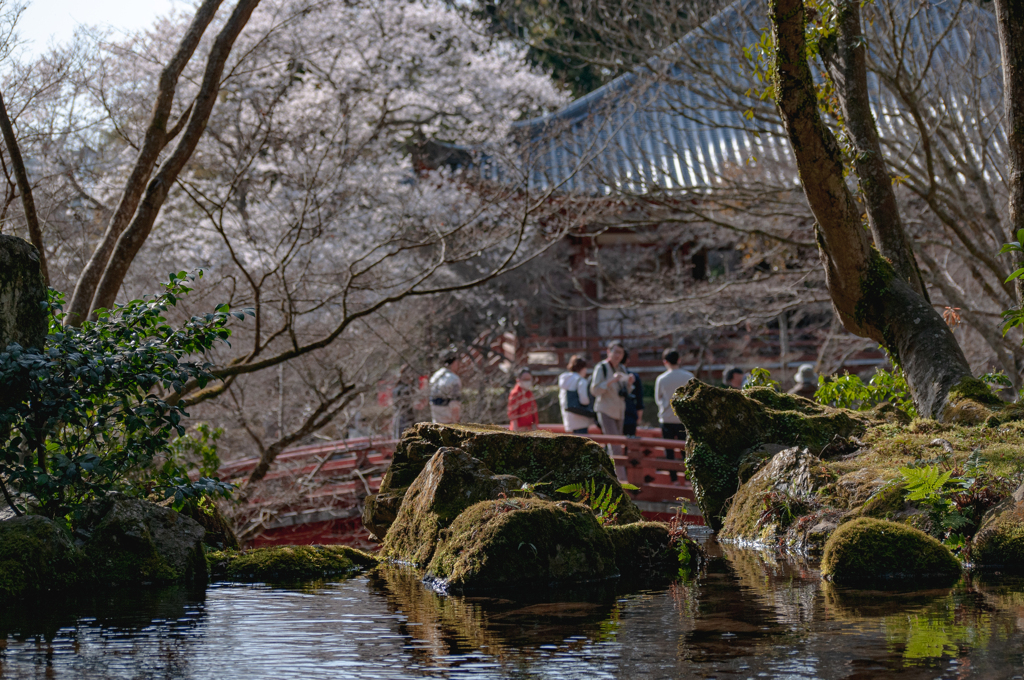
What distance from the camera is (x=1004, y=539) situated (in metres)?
5.97

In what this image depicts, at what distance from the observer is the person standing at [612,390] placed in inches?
464

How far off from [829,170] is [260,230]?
396 inches

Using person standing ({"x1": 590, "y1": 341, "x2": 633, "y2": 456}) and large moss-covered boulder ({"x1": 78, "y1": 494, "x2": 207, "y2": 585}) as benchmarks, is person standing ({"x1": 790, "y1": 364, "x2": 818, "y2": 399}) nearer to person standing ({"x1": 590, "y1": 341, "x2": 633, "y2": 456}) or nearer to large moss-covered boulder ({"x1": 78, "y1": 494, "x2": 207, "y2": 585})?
person standing ({"x1": 590, "y1": 341, "x2": 633, "y2": 456})

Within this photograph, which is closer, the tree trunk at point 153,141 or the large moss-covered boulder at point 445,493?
the large moss-covered boulder at point 445,493

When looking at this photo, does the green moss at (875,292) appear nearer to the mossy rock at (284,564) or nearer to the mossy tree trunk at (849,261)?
the mossy tree trunk at (849,261)

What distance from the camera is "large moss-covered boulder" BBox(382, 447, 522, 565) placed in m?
6.74

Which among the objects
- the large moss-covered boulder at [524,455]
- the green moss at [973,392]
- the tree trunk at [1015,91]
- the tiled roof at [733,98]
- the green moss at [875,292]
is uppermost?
the tiled roof at [733,98]

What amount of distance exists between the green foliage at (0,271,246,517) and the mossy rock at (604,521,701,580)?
260 centimetres

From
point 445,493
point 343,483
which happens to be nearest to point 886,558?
point 445,493

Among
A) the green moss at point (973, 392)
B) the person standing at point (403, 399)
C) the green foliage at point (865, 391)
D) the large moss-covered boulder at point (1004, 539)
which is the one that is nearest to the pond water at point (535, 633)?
the large moss-covered boulder at point (1004, 539)

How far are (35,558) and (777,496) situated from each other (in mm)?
5134

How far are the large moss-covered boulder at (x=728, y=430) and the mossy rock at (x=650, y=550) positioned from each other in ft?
6.63

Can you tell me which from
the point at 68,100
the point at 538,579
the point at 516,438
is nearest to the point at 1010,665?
the point at 538,579

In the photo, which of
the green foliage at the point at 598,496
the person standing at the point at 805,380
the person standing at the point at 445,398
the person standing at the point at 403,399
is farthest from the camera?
the person standing at the point at 403,399
